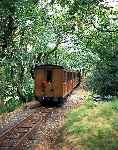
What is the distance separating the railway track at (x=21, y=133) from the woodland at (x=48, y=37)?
3924 mm

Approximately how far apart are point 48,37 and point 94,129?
58.6 feet

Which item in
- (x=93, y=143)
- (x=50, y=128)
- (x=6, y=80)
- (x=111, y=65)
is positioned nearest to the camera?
(x=93, y=143)

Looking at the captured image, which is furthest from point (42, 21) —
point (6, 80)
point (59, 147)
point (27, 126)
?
point (59, 147)

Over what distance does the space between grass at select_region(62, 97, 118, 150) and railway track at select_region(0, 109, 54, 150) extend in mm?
1685

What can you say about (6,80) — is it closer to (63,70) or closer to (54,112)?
(63,70)

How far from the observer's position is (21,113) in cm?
2525

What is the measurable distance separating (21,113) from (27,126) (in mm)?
5579

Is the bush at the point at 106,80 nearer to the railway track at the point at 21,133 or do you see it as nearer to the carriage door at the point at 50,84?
the railway track at the point at 21,133

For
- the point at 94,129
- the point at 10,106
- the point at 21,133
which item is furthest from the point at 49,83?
the point at 94,129

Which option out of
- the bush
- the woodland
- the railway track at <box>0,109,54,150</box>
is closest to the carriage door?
the woodland

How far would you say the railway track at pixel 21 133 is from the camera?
50.2ft

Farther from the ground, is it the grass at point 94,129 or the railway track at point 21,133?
the grass at point 94,129

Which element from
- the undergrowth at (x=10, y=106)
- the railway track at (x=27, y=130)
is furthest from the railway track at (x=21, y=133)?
the undergrowth at (x=10, y=106)

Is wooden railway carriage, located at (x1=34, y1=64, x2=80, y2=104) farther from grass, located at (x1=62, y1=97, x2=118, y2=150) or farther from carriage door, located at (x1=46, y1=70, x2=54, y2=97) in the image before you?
grass, located at (x1=62, y1=97, x2=118, y2=150)
